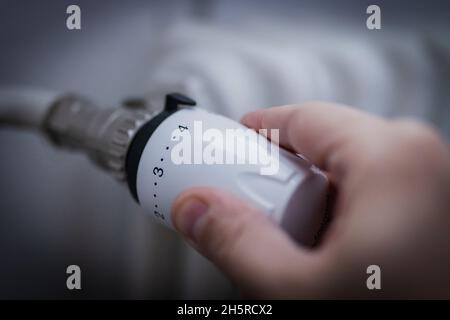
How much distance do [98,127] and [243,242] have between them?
0.18m

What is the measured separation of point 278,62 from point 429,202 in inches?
9.1

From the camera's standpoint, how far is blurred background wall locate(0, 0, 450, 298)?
38 centimetres

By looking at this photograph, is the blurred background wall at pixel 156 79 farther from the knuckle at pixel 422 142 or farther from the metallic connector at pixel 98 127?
the knuckle at pixel 422 142

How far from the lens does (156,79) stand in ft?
1.26

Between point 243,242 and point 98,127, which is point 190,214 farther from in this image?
point 98,127

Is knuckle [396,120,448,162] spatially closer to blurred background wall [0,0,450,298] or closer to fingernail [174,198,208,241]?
fingernail [174,198,208,241]

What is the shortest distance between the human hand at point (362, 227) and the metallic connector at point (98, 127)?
0.29 ft

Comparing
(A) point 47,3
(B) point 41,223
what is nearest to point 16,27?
(A) point 47,3

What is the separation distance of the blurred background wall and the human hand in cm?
17

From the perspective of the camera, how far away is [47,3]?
431mm

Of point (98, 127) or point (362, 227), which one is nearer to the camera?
point (362, 227)

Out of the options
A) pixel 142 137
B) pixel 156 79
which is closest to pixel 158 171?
pixel 142 137

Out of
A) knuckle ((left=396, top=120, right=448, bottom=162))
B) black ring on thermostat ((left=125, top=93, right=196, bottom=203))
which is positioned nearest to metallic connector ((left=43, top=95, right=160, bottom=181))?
black ring on thermostat ((left=125, top=93, right=196, bottom=203))

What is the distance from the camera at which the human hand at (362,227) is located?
6.6 inches
